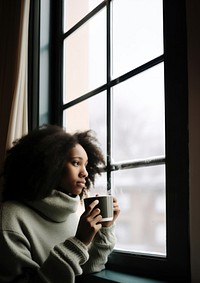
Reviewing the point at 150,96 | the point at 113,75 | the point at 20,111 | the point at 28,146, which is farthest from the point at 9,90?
the point at 150,96

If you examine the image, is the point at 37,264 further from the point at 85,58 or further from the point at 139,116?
the point at 85,58

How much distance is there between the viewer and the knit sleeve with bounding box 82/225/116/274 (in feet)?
4.23

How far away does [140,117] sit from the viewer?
54.8 inches

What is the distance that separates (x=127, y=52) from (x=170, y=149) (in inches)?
19.9

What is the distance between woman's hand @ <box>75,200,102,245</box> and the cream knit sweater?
0.02 meters

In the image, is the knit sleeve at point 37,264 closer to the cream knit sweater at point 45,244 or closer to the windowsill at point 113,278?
the cream knit sweater at point 45,244

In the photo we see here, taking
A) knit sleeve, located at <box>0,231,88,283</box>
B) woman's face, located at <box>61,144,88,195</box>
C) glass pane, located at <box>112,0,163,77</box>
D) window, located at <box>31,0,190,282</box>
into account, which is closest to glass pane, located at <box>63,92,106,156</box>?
window, located at <box>31,0,190,282</box>

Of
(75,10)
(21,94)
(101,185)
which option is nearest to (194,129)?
A: (101,185)

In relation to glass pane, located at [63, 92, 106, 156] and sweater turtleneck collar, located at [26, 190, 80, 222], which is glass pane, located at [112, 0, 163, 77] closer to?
glass pane, located at [63, 92, 106, 156]

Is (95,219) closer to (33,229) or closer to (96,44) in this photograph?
(33,229)

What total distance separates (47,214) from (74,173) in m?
0.14

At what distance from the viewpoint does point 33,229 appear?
124 centimetres

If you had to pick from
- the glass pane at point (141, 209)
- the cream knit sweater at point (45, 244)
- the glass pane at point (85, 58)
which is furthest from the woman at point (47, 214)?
the glass pane at point (85, 58)

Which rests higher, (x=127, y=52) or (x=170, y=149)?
(x=127, y=52)
